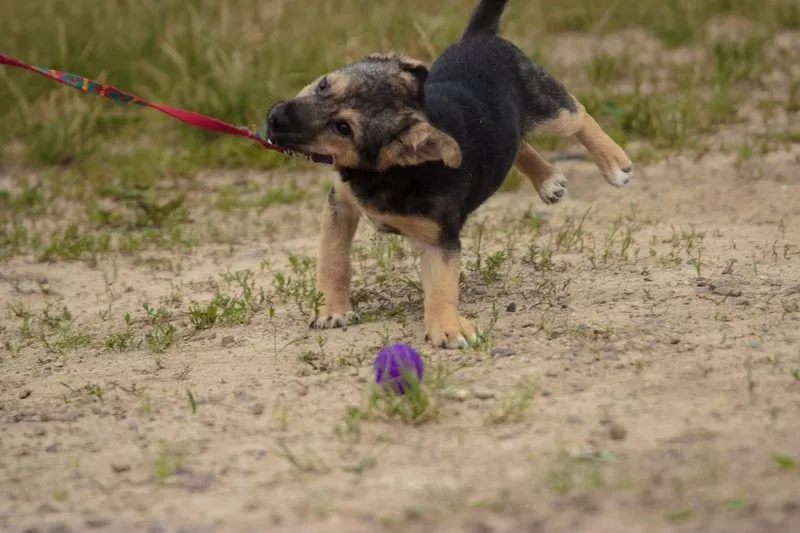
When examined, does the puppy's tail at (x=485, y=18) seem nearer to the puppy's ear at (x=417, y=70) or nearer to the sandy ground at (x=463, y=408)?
the sandy ground at (x=463, y=408)

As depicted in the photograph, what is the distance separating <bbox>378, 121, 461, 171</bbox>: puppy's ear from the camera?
4242 mm

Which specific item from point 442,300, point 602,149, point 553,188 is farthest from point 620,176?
point 442,300

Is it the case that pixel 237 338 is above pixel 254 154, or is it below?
below

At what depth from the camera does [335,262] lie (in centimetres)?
494

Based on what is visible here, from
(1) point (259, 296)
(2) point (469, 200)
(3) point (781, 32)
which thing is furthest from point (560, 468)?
(3) point (781, 32)

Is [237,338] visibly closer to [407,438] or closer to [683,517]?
[407,438]

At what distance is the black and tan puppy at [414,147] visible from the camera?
4.34m

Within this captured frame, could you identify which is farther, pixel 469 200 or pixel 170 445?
pixel 469 200

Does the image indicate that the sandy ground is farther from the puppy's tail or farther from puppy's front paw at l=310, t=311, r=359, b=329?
the puppy's tail

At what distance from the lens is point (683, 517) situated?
296cm

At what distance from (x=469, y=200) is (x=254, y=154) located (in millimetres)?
3572

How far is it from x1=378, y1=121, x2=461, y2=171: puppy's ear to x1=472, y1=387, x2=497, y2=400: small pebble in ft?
2.89

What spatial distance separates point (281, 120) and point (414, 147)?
20.3 inches

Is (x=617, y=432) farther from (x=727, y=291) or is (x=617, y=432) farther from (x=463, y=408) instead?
(x=727, y=291)
